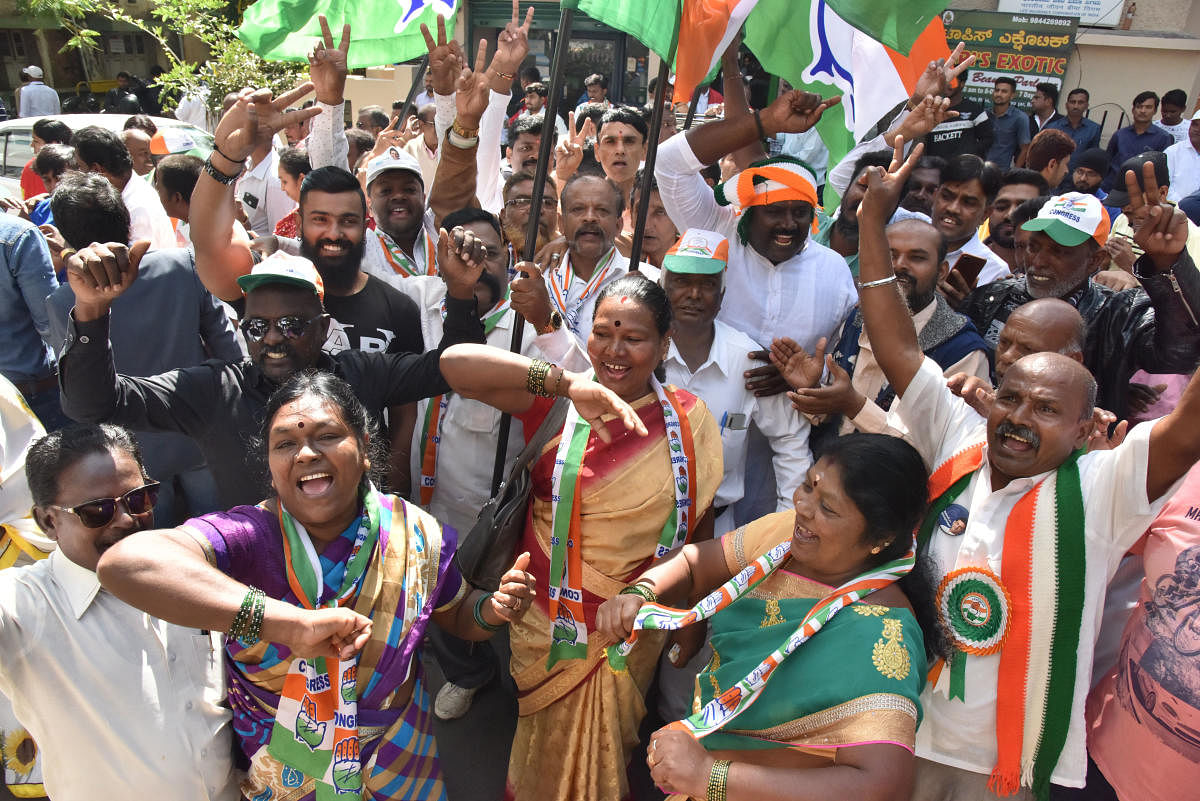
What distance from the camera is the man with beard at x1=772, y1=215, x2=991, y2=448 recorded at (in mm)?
2701

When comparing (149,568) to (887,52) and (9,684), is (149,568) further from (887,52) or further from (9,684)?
(887,52)

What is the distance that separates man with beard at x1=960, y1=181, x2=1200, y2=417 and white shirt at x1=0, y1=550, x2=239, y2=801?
2.87m

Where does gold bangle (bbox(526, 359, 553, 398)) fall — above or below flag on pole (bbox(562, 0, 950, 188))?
below

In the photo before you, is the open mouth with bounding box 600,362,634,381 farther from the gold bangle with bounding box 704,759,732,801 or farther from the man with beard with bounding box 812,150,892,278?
the man with beard with bounding box 812,150,892,278

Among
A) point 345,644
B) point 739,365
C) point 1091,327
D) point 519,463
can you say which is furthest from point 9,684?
point 1091,327

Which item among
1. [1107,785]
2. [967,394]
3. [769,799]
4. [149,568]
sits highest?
[967,394]

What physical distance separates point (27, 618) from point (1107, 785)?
9.02 feet

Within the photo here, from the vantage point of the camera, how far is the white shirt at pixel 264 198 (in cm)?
544

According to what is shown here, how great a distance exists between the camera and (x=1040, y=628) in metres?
1.91

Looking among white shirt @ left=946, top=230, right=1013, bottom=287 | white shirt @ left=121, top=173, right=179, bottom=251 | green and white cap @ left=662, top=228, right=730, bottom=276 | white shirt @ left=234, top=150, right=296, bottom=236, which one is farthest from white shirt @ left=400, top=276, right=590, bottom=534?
white shirt @ left=234, top=150, right=296, bottom=236

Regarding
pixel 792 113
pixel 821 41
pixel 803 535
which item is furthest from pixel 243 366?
pixel 821 41

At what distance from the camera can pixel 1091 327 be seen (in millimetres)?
3012

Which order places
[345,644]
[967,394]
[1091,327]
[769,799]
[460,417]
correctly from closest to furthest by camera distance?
1. [769,799]
2. [345,644]
3. [967,394]
4. [1091,327]
5. [460,417]

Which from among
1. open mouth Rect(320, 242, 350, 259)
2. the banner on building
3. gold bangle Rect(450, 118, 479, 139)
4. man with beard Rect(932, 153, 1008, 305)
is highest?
the banner on building
